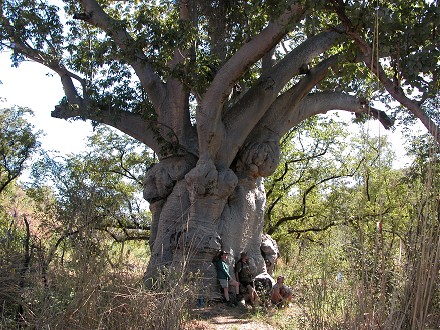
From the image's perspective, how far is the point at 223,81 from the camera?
847 cm

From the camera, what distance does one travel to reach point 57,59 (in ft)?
34.9

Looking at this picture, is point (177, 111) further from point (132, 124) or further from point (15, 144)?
point (15, 144)

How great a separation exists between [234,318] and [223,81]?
3542 millimetres

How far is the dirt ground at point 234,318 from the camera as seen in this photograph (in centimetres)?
707

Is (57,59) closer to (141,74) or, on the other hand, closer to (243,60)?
(141,74)

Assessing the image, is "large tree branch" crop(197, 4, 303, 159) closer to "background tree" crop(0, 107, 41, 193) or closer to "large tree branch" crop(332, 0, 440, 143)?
"large tree branch" crop(332, 0, 440, 143)

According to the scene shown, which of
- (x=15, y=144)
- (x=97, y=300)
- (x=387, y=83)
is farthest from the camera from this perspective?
(x=15, y=144)

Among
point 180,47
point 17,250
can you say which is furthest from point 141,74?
point 17,250

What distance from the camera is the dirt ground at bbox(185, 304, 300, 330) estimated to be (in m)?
7.07

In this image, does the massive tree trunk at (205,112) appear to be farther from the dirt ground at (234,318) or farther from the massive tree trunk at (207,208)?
the dirt ground at (234,318)

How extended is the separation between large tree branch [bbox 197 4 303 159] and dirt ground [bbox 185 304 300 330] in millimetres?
2436

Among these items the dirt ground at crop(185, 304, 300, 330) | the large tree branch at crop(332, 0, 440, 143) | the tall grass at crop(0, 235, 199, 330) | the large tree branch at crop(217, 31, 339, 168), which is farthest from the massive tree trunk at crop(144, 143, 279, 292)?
the large tree branch at crop(332, 0, 440, 143)

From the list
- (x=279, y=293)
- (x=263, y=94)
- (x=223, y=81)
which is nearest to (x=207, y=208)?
(x=279, y=293)

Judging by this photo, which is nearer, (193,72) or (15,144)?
(193,72)
